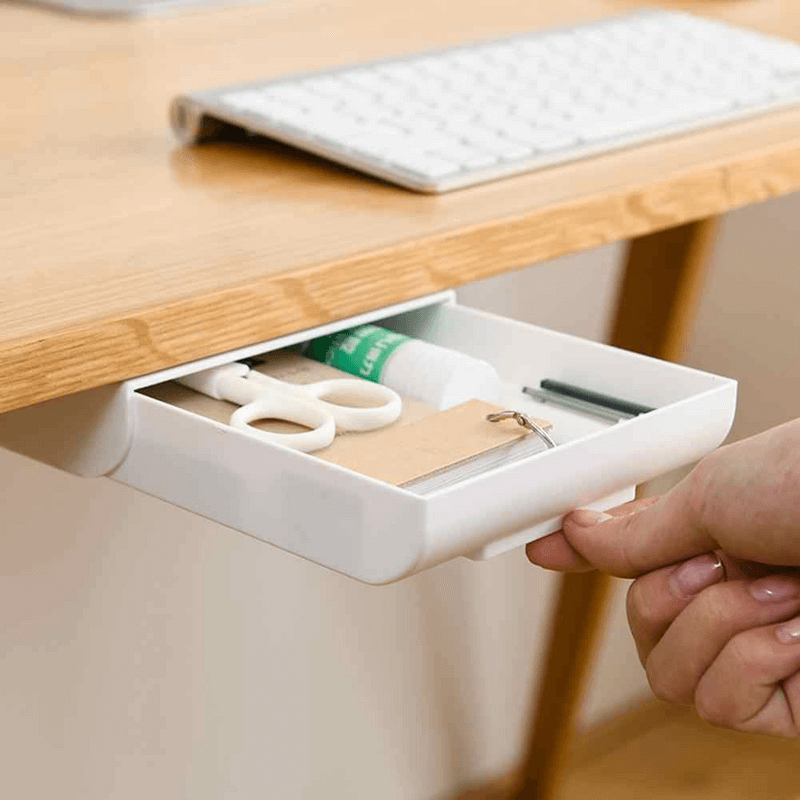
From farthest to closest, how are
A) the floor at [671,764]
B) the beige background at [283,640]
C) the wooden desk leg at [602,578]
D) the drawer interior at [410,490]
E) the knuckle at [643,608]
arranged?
the floor at [671,764]
the wooden desk leg at [602,578]
the beige background at [283,640]
the knuckle at [643,608]
the drawer interior at [410,490]

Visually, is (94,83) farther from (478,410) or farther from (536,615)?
(536,615)

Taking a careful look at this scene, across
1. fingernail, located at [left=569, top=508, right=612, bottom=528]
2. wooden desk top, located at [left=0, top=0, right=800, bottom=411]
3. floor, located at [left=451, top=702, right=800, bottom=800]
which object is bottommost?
floor, located at [left=451, top=702, right=800, bottom=800]

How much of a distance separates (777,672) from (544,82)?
368mm

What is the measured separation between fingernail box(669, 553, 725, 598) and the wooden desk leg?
0.71 metres

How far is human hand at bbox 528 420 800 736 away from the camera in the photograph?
1.75ft

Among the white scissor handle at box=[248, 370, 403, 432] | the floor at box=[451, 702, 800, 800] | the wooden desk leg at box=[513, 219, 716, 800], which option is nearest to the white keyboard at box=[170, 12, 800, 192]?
the white scissor handle at box=[248, 370, 403, 432]

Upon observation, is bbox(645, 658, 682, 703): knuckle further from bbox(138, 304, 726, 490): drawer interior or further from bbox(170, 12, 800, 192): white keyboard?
bbox(170, 12, 800, 192): white keyboard

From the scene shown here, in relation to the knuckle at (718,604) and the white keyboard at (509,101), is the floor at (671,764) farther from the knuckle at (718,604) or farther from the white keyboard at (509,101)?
the knuckle at (718,604)

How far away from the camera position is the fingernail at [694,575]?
0.57 meters

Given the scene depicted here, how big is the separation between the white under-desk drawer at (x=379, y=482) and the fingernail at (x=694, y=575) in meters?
0.04

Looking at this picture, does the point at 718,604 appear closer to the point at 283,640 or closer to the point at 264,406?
the point at 264,406

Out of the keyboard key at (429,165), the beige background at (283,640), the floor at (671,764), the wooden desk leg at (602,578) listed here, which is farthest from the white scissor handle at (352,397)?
the floor at (671,764)

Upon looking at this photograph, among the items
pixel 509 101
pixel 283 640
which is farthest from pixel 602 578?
pixel 509 101

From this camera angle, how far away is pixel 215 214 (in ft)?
1.98
